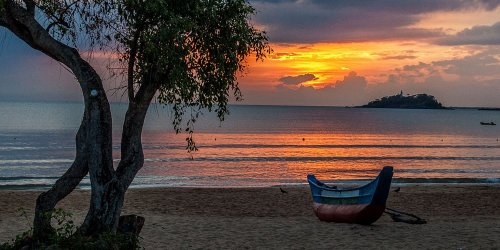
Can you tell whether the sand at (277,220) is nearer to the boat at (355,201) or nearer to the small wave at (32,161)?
the boat at (355,201)

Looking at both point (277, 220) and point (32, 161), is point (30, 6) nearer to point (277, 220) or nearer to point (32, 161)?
point (277, 220)

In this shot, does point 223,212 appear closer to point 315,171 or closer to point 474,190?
point 474,190

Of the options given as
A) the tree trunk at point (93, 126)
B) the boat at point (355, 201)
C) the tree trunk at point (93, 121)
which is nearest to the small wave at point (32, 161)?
the boat at point (355, 201)

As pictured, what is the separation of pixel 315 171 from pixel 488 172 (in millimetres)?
15054

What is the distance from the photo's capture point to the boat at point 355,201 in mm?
21688

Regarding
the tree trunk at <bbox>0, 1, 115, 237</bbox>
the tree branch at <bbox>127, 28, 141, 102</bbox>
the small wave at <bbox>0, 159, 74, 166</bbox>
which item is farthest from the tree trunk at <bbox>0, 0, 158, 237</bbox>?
the small wave at <bbox>0, 159, 74, 166</bbox>

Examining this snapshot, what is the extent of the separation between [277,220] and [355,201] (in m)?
3.57

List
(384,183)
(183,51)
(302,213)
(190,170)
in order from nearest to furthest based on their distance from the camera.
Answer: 1. (183,51)
2. (384,183)
3. (302,213)
4. (190,170)

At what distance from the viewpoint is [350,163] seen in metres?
61.2

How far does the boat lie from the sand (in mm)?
408

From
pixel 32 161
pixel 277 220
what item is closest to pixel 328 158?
pixel 32 161

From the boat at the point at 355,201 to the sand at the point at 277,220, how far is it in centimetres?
41

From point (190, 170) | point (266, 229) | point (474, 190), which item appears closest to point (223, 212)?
point (266, 229)

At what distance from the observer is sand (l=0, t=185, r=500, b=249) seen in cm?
1952
